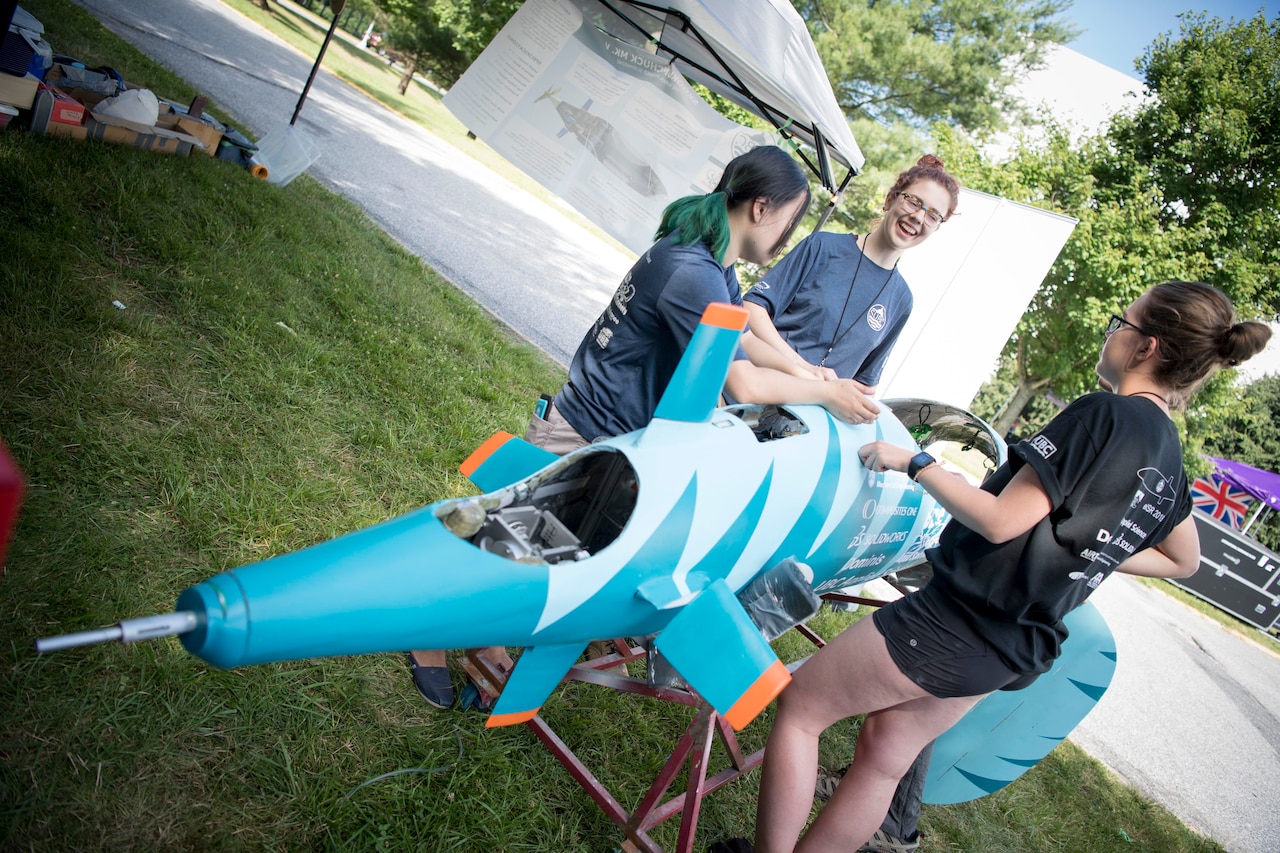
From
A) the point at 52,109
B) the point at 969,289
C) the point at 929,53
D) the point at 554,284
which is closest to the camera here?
the point at 52,109

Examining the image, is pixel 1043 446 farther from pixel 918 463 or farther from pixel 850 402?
pixel 850 402

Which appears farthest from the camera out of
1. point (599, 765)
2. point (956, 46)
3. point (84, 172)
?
point (956, 46)

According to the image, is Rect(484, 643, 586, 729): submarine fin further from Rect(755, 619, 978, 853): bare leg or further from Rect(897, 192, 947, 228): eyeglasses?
Rect(897, 192, 947, 228): eyeglasses

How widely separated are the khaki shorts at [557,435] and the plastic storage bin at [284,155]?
5492mm

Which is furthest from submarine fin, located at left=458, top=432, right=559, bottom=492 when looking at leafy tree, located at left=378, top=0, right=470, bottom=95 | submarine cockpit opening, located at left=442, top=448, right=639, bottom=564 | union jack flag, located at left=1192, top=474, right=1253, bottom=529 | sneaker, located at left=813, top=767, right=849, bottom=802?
leafy tree, located at left=378, top=0, right=470, bottom=95

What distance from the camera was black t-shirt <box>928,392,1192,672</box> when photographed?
1928 millimetres

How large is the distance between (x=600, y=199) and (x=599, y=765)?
4.42m

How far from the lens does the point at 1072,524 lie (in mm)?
1966

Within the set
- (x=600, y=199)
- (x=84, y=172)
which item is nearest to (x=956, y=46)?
(x=600, y=199)

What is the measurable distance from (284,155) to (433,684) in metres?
5.99

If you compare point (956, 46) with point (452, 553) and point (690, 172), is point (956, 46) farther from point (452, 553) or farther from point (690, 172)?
point (452, 553)

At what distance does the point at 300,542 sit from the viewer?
9.98 ft

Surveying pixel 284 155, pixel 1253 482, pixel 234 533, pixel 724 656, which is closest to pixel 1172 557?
pixel 724 656

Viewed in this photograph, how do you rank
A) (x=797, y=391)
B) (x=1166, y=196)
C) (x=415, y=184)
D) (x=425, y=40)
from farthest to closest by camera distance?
(x=425, y=40), (x=1166, y=196), (x=415, y=184), (x=797, y=391)
